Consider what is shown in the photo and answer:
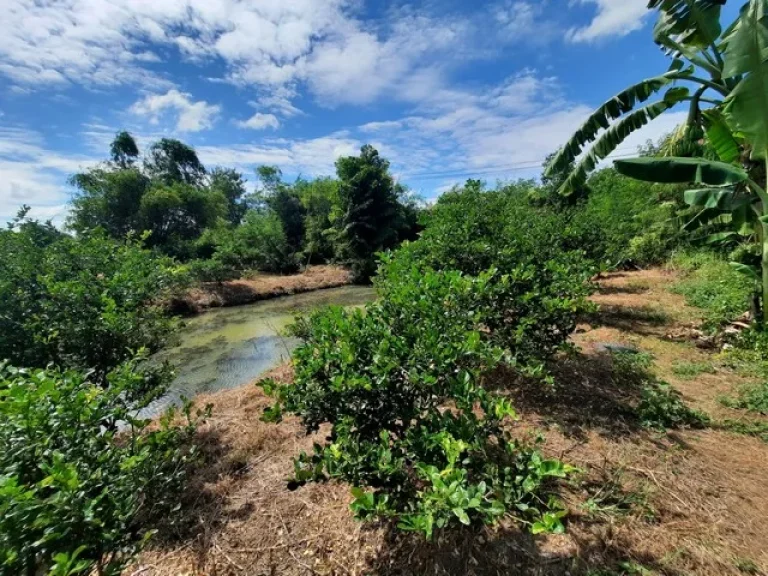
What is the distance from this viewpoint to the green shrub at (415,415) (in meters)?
1.60

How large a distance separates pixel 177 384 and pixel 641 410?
748 cm

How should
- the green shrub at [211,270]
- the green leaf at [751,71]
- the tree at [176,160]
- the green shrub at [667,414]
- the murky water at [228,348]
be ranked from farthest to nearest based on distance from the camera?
the tree at [176,160] → the green shrub at [211,270] → the murky water at [228,348] → the green leaf at [751,71] → the green shrub at [667,414]

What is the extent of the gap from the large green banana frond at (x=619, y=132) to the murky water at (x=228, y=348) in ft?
20.1

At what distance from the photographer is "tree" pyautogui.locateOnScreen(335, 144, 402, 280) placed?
727 inches

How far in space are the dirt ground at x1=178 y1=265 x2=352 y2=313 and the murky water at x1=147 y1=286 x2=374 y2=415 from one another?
788 millimetres

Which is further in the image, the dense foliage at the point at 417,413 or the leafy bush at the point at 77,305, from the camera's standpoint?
the leafy bush at the point at 77,305

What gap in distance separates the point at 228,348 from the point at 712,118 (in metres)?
10.8

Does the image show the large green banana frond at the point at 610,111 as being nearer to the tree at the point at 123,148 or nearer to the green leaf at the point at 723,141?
the green leaf at the point at 723,141

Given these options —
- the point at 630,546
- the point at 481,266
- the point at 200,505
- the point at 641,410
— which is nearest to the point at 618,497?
the point at 630,546

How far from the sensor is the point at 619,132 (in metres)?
6.20

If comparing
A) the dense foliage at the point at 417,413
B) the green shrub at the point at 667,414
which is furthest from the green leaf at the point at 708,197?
the dense foliage at the point at 417,413

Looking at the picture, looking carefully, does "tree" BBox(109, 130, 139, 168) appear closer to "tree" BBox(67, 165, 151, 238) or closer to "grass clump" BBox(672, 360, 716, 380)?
"tree" BBox(67, 165, 151, 238)

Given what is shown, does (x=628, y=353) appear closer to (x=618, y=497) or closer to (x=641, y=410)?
(x=641, y=410)

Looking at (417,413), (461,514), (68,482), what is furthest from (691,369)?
(68,482)
